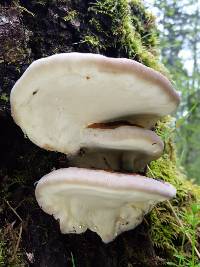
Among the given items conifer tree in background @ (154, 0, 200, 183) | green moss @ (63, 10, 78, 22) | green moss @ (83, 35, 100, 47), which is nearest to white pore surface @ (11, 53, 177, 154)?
green moss @ (83, 35, 100, 47)

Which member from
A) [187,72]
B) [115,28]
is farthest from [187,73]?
[115,28]

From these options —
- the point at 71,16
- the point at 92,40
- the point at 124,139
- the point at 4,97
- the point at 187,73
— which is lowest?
the point at 187,73

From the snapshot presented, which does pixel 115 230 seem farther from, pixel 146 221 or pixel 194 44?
pixel 194 44

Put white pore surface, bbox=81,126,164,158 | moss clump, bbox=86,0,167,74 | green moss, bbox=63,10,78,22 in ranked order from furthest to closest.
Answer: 1. moss clump, bbox=86,0,167,74
2. green moss, bbox=63,10,78,22
3. white pore surface, bbox=81,126,164,158

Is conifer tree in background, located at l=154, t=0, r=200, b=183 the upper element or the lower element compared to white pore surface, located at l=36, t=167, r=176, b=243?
lower

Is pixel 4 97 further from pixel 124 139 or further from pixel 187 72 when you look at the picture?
pixel 187 72

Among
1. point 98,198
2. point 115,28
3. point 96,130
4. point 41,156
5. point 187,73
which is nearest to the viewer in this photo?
point 98,198

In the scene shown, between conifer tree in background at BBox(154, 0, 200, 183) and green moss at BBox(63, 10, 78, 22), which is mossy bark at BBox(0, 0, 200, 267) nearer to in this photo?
green moss at BBox(63, 10, 78, 22)
